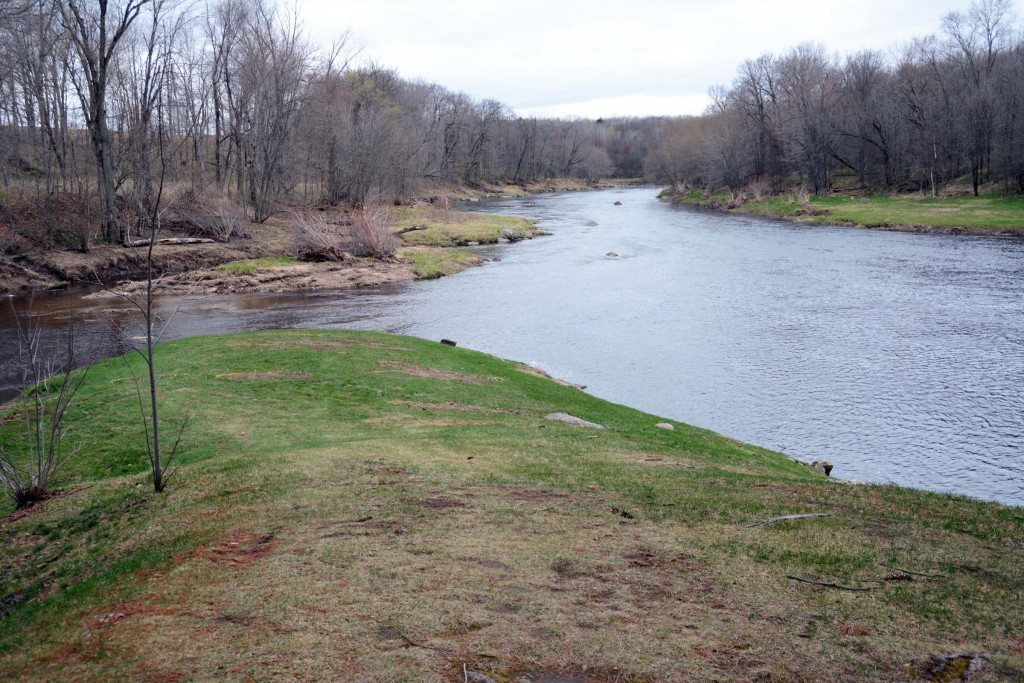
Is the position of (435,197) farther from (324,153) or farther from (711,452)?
(711,452)

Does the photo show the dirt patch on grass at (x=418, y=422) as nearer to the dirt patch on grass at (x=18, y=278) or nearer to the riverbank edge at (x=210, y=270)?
the riverbank edge at (x=210, y=270)

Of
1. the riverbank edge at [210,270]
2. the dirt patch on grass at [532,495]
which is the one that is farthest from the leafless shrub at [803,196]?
the dirt patch on grass at [532,495]

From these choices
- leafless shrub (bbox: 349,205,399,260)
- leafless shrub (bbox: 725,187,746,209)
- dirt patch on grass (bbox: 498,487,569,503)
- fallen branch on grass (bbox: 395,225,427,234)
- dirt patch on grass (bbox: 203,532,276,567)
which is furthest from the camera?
leafless shrub (bbox: 725,187,746,209)

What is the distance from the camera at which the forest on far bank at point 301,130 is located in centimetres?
4303

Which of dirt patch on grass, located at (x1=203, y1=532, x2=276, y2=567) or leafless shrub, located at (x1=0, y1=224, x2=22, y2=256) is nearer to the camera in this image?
dirt patch on grass, located at (x1=203, y1=532, x2=276, y2=567)

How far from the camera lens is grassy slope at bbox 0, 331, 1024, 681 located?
5371 mm

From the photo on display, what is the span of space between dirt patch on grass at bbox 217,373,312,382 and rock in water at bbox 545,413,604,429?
6.03 metres

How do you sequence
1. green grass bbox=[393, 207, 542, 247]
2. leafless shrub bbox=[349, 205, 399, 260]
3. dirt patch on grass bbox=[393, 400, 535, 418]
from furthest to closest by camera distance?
green grass bbox=[393, 207, 542, 247], leafless shrub bbox=[349, 205, 399, 260], dirt patch on grass bbox=[393, 400, 535, 418]

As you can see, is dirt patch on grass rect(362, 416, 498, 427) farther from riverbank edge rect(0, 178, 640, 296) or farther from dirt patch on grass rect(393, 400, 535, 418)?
riverbank edge rect(0, 178, 640, 296)

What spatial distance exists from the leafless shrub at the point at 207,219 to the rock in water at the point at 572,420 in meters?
37.4

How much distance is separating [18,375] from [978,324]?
32.4 m

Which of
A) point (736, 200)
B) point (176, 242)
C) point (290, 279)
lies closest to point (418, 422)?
point (290, 279)

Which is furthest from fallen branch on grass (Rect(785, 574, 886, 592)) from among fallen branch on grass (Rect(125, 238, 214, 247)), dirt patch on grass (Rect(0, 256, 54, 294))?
fallen branch on grass (Rect(125, 238, 214, 247))

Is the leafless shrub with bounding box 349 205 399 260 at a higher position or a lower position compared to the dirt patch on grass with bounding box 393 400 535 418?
higher
